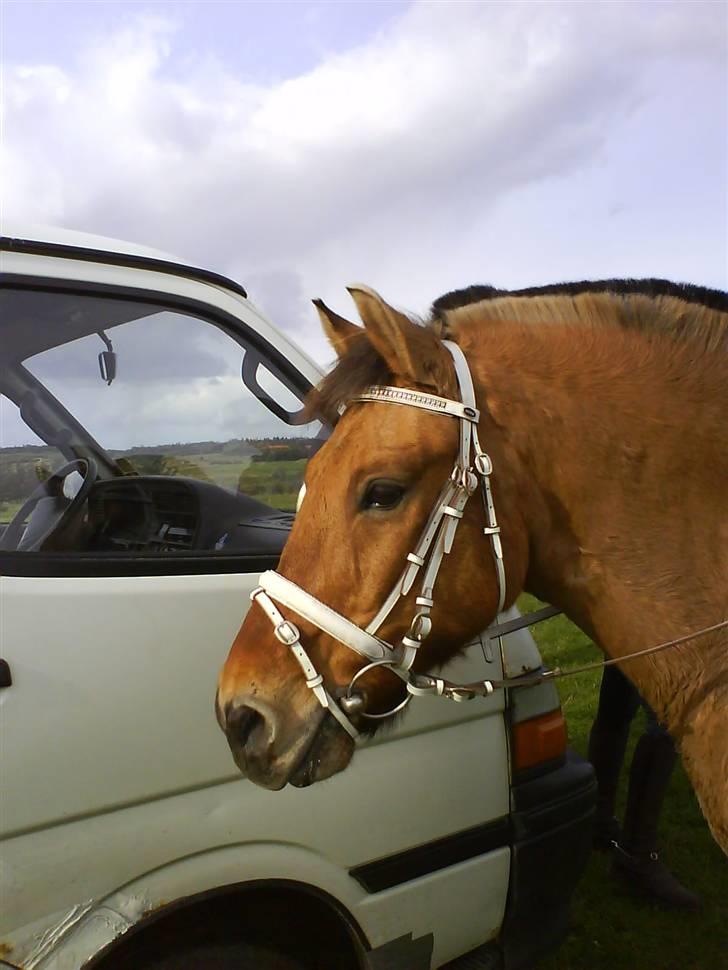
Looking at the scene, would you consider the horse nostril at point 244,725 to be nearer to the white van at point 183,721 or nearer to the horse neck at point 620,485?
the white van at point 183,721

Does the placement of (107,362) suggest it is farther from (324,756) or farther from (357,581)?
(324,756)

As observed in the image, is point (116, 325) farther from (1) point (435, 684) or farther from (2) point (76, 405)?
(1) point (435, 684)

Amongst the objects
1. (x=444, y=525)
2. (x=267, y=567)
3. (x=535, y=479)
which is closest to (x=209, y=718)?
(x=267, y=567)

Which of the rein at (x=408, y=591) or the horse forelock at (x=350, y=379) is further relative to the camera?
the horse forelock at (x=350, y=379)

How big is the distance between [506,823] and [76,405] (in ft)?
5.93

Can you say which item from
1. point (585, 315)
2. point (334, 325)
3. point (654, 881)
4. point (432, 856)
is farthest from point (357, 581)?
point (654, 881)

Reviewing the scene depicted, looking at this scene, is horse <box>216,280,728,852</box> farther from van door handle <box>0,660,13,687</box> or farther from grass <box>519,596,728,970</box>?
grass <box>519,596,728,970</box>

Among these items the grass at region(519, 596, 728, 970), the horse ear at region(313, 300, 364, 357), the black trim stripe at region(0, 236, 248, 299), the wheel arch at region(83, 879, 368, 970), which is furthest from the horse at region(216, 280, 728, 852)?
the grass at region(519, 596, 728, 970)

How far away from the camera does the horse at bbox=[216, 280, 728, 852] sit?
1.58 metres

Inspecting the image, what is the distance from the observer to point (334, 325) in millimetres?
1964

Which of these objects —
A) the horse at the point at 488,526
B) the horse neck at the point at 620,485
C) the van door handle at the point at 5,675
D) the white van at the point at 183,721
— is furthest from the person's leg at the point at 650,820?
the van door handle at the point at 5,675

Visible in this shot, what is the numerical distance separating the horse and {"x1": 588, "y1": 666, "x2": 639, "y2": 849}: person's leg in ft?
6.20

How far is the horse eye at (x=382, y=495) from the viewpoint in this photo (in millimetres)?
1583

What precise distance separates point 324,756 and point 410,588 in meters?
0.42
